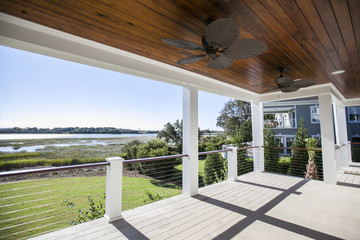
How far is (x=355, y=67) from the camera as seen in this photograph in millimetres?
3414

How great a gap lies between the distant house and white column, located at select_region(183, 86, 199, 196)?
7.66 m

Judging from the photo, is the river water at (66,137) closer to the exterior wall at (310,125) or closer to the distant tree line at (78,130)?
the distant tree line at (78,130)

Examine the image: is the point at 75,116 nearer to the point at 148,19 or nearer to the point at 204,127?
the point at 204,127

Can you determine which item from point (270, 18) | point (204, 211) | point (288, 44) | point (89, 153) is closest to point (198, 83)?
point (288, 44)

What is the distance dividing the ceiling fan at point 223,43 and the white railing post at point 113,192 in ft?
6.21

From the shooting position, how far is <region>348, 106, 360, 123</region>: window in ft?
35.1

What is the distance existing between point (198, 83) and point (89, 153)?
887 cm

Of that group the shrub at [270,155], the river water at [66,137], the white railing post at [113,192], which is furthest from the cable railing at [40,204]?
the shrub at [270,155]

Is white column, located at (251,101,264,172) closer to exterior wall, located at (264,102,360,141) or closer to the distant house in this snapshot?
the distant house

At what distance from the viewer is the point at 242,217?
274 cm

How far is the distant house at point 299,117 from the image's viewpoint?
35.2 feet

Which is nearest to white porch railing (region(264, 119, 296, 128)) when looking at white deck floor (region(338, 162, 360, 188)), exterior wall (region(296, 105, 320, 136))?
exterior wall (region(296, 105, 320, 136))

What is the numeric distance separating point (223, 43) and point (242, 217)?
8.22 feet

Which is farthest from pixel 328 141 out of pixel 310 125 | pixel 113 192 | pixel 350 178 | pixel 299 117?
pixel 310 125
